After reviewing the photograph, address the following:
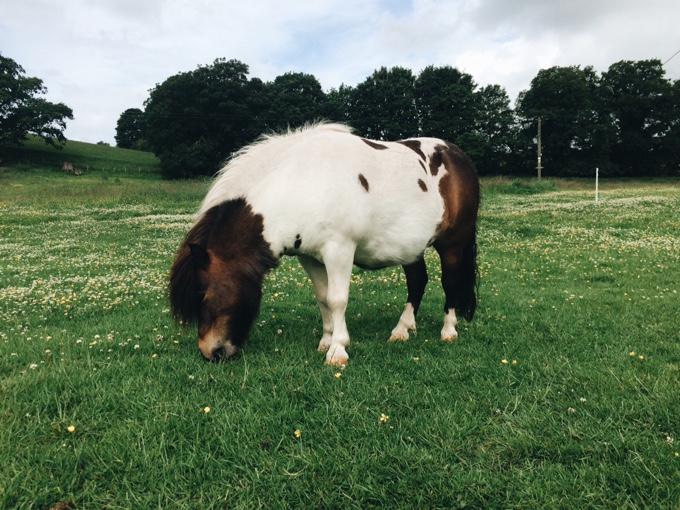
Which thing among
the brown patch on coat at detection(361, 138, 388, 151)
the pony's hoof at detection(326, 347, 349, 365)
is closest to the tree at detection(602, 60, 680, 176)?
the brown patch on coat at detection(361, 138, 388, 151)

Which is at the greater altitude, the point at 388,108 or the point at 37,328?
the point at 388,108

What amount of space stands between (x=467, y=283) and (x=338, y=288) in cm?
248

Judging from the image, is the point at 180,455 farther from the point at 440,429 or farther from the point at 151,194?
the point at 151,194

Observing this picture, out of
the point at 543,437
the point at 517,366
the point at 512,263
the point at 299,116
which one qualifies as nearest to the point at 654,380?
the point at 517,366

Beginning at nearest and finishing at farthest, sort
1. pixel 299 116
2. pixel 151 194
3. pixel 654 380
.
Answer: pixel 654 380
pixel 151 194
pixel 299 116

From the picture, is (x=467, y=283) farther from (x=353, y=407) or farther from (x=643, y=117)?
(x=643, y=117)

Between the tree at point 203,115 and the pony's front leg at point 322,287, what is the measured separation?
63.0 metres

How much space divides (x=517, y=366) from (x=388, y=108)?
72656 mm

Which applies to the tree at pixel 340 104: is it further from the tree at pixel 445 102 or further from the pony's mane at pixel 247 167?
the pony's mane at pixel 247 167

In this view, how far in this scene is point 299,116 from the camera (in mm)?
68000

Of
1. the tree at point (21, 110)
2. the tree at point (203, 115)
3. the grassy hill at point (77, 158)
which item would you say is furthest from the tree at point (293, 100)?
the tree at point (21, 110)

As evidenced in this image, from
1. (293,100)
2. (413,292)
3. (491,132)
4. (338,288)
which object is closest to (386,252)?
(338,288)

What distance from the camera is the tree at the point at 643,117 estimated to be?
2842 inches

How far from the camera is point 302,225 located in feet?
15.4
